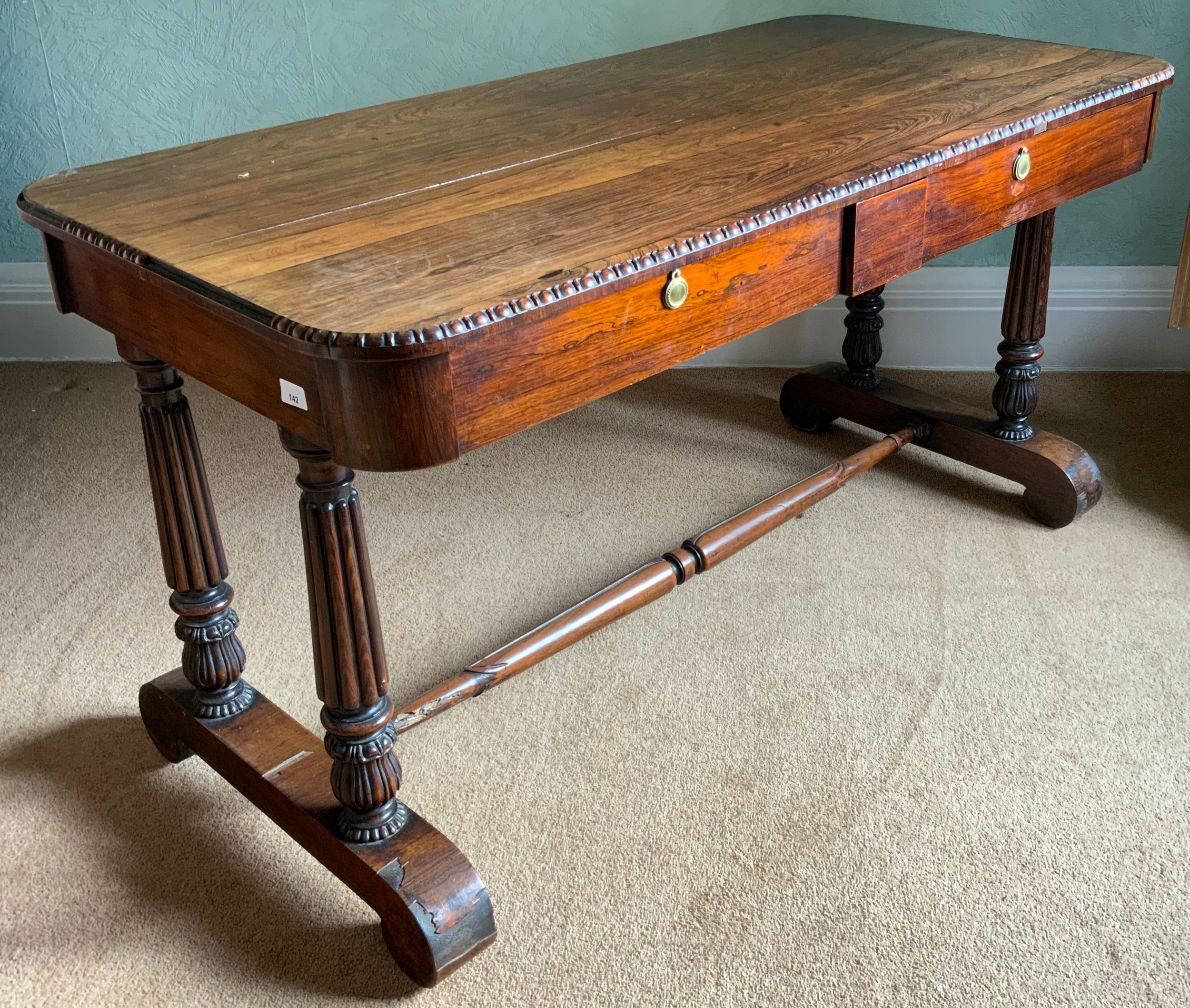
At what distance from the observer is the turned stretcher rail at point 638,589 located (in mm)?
1588

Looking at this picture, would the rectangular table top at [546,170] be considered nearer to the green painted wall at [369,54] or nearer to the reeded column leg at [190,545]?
the reeded column leg at [190,545]

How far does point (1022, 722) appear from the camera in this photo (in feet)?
5.72

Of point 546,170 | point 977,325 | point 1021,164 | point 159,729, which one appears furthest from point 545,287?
point 977,325

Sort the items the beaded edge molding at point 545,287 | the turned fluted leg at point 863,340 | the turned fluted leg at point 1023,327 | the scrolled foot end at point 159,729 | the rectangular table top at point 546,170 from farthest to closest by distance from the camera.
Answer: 1. the turned fluted leg at point 863,340
2. the turned fluted leg at point 1023,327
3. the scrolled foot end at point 159,729
4. the rectangular table top at point 546,170
5. the beaded edge molding at point 545,287

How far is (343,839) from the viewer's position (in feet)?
4.65

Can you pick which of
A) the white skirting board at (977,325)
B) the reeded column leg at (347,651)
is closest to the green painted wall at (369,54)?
the white skirting board at (977,325)

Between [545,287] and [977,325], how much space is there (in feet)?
6.09

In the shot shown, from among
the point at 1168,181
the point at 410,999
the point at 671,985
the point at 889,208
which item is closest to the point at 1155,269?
the point at 1168,181

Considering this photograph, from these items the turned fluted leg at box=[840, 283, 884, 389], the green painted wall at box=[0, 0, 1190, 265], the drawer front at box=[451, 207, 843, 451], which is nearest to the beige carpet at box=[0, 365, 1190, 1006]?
the turned fluted leg at box=[840, 283, 884, 389]

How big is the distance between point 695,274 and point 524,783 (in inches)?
29.5

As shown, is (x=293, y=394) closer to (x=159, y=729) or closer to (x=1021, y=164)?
(x=159, y=729)

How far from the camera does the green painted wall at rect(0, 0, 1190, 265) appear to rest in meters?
2.49

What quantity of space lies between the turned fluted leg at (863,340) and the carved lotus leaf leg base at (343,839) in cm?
129

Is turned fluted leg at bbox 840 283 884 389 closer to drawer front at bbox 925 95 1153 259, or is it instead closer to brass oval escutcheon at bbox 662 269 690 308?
drawer front at bbox 925 95 1153 259
